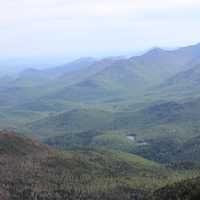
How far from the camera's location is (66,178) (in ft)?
550

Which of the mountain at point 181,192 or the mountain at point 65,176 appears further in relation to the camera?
the mountain at point 65,176

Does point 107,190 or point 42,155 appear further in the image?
point 42,155

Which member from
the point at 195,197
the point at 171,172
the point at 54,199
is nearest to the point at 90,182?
the point at 54,199

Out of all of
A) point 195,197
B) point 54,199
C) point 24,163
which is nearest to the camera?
point 195,197

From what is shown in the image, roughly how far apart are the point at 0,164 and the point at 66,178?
22.8 m

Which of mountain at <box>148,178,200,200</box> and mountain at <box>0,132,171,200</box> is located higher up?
mountain at <box>148,178,200,200</box>

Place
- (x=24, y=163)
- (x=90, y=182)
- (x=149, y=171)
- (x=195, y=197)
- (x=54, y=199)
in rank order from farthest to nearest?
(x=149, y=171) → (x=24, y=163) → (x=90, y=182) → (x=54, y=199) → (x=195, y=197)

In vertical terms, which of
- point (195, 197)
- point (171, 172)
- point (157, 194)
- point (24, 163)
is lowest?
point (171, 172)

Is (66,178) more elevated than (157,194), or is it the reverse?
(157,194)

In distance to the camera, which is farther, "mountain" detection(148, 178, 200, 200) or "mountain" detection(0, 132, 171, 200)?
"mountain" detection(0, 132, 171, 200)

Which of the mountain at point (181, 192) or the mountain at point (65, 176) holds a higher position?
the mountain at point (181, 192)

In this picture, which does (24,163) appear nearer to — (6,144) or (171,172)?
(6,144)

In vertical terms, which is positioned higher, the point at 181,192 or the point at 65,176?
the point at 181,192

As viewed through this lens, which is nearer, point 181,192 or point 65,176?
point 181,192
